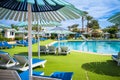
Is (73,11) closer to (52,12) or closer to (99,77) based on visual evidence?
(52,12)

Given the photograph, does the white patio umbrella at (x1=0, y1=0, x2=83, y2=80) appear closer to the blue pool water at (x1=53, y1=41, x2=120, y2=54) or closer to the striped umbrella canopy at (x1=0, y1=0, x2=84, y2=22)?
the striped umbrella canopy at (x1=0, y1=0, x2=84, y2=22)

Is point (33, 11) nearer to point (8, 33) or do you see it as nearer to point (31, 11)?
point (31, 11)

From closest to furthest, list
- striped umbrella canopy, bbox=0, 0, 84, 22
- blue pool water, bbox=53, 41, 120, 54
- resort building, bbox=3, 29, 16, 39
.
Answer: striped umbrella canopy, bbox=0, 0, 84, 22
blue pool water, bbox=53, 41, 120, 54
resort building, bbox=3, 29, 16, 39

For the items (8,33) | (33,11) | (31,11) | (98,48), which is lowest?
(98,48)

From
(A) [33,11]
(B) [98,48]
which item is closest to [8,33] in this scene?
(B) [98,48]

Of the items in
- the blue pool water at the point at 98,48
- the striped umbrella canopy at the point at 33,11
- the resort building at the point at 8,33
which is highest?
the striped umbrella canopy at the point at 33,11

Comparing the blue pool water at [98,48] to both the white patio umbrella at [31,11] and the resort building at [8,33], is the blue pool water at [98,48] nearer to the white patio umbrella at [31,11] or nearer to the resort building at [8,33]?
the resort building at [8,33]

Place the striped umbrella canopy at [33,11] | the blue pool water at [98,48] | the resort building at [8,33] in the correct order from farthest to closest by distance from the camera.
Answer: the resort building at [8,33] → the blue pool water at [98,48] → the striped umbrella canopy at [33,11]

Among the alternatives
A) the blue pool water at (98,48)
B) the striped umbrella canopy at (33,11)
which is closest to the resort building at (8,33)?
the blue pool water at (98,48)

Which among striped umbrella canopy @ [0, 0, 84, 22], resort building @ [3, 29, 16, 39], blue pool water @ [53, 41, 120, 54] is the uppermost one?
striped umbrella canopy @ [0, 0, 84, 22]

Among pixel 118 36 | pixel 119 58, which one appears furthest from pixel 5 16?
pixel 118 36

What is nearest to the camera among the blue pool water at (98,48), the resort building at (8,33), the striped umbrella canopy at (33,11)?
the striped umbrella canopy at (33,11)

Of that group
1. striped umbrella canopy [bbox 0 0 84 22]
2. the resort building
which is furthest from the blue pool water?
striped umbrella canopy [bbox 0 0 84 22]

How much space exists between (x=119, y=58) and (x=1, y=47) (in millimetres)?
14077
